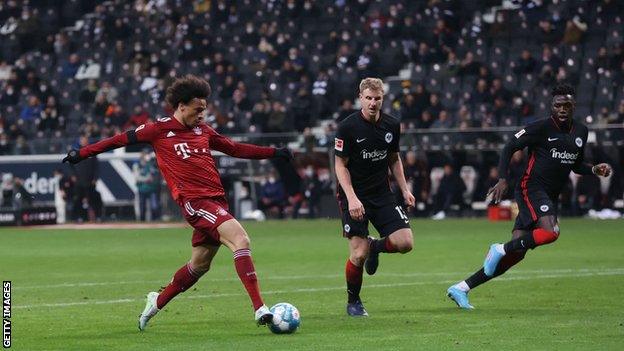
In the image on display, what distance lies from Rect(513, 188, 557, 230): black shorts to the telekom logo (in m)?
3.72

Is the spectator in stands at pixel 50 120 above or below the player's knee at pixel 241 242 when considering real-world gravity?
below

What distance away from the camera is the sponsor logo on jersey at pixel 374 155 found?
12.3 metres

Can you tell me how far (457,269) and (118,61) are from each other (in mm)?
26565

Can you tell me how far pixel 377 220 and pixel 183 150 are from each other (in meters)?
2.36

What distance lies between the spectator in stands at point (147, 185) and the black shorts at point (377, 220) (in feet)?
78.9

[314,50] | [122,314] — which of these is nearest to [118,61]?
[314,50]

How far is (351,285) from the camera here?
12383mm

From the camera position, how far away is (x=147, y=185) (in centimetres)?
3622

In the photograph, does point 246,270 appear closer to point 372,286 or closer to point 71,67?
point 372,286

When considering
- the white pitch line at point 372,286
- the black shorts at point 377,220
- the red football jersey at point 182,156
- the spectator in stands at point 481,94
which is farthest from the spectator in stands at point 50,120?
the red football jersey at point 182,156

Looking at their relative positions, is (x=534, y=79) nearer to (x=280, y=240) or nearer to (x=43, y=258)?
(x=280, y=240)

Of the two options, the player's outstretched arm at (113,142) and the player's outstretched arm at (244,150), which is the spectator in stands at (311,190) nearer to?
the player's outstretched arm at (244,150)

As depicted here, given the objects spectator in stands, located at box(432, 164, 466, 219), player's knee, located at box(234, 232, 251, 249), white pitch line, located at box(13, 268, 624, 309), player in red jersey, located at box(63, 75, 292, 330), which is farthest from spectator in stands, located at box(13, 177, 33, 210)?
player's knee, located at box(234, 232, 251, 249)

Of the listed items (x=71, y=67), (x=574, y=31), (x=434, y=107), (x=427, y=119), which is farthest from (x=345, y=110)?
Result: (x=71, y=67)
